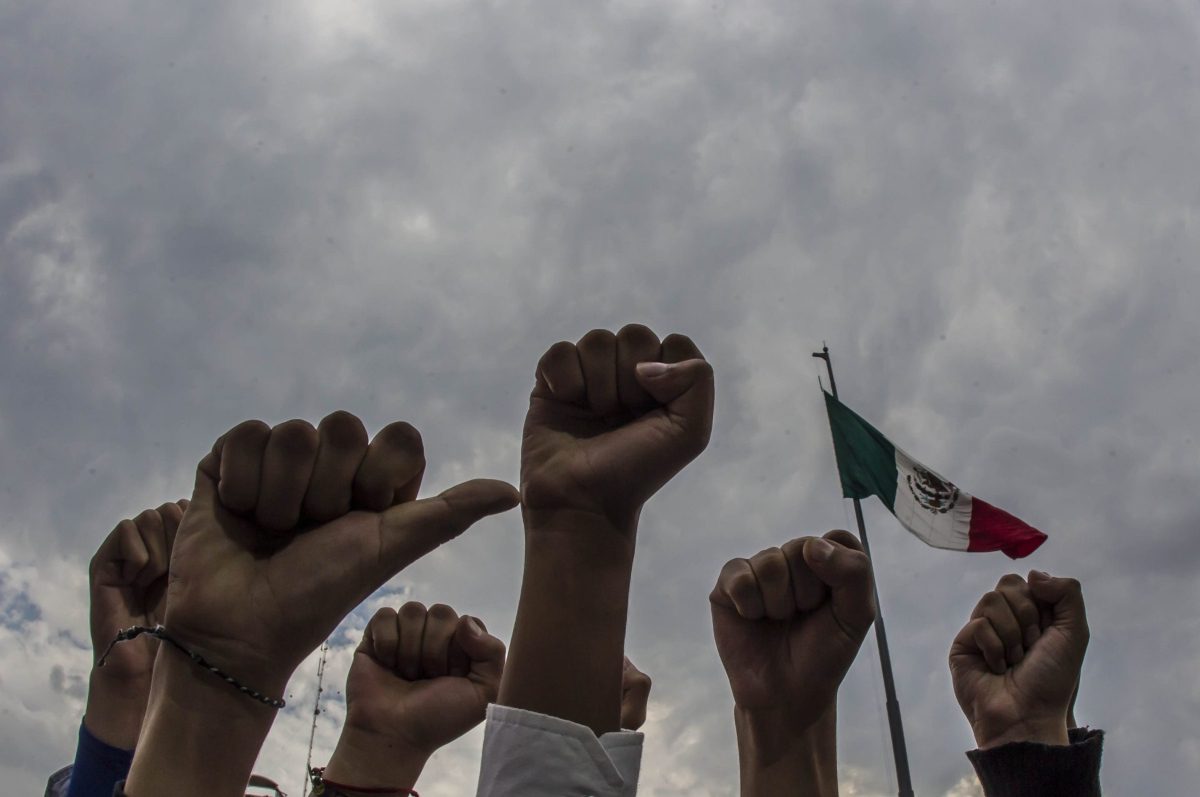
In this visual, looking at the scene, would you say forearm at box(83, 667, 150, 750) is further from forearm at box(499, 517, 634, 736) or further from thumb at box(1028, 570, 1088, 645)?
thumb at box(1028, 570, 1088, 645)

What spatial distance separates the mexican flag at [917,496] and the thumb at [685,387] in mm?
7292

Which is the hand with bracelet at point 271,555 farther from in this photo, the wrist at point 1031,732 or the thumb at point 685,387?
the wrist at point 1031,732

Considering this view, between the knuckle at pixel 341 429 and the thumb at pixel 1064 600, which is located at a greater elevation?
the thumb at pixel 1064 600

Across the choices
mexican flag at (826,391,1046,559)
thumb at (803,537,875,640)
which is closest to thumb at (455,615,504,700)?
thumb at (803,537,875,640)

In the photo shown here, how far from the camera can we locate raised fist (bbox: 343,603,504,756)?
2396 millimetres

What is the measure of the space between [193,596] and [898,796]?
363 inches

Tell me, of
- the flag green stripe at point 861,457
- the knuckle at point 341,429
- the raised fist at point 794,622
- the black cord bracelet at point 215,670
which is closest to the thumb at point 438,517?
the knuckle at point 341,429

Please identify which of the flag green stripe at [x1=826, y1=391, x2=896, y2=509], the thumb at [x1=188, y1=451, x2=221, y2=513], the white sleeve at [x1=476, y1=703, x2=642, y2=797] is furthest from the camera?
the flag green stripe at [x1=826, y1=391, x2=896, y2=509]

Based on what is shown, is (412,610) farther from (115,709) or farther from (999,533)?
(999,533)

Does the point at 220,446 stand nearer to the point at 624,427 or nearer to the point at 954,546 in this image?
the point at 624,427

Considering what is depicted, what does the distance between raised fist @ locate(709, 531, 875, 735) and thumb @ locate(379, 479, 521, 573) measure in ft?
1.95

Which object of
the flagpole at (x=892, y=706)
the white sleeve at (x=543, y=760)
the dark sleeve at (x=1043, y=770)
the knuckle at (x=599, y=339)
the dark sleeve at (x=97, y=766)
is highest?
the flagpole at (x=892, y=706)

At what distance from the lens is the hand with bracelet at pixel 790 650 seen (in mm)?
1798

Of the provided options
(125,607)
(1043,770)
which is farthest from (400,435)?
(1043,770)
